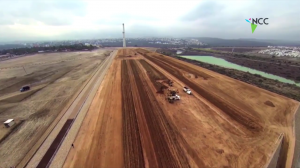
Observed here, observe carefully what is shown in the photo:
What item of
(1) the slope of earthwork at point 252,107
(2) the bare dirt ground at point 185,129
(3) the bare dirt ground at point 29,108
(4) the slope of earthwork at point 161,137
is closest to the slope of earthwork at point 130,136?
(2) the bare dirt ground at point 185,129

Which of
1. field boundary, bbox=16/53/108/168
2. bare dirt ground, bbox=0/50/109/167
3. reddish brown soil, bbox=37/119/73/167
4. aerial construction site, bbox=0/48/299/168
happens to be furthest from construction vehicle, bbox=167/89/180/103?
bare dirt ground, bbox=0/50/109/167

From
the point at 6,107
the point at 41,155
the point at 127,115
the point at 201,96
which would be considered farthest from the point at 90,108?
the point at 201,96

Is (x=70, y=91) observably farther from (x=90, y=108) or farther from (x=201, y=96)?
(x=201, y=96)

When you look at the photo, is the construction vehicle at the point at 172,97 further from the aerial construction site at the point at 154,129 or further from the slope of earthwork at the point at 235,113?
the slope of earthwork at the point at 235,113

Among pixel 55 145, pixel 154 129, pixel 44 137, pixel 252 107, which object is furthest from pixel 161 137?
pixel 252 107

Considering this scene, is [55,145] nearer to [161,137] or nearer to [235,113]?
[161,137]
